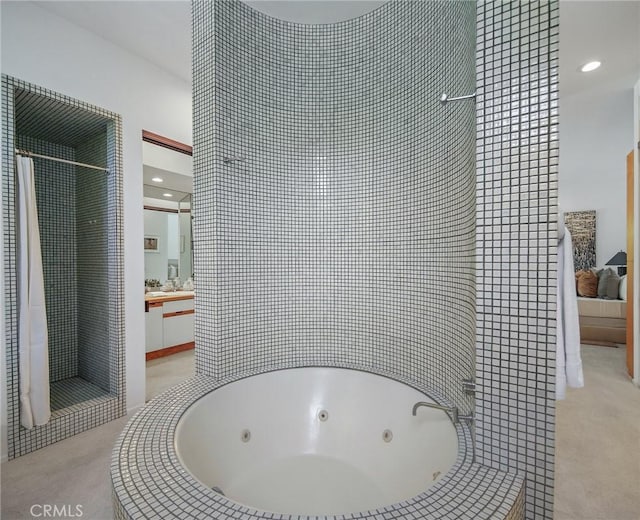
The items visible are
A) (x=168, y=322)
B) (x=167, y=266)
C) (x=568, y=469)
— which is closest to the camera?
(x=568, y=469)

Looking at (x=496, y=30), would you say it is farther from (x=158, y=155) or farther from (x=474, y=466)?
(x=158, y=155)

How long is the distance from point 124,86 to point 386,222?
2.23m

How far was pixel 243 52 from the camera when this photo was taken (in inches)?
77.7

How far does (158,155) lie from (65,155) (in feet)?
2.61

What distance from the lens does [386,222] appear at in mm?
2020

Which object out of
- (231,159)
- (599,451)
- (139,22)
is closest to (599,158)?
(599,451)

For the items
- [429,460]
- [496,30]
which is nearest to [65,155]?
[496,30]

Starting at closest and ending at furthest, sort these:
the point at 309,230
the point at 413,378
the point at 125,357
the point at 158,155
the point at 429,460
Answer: the point at 429,460
the point at 413,378
the point at 309,230
the point at 125,357
the point at 158,155

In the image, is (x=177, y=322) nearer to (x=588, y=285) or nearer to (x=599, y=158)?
(x=588, y=285)

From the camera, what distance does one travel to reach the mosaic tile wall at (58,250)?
109 inches

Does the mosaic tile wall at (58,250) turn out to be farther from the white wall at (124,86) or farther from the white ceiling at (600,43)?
the white ceiling at (600,43)

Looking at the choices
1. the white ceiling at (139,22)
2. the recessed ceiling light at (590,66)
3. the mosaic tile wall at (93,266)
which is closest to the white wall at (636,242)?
the recessed ceiling light at (590,66)

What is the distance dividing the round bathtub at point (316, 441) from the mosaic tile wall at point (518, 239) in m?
0.31

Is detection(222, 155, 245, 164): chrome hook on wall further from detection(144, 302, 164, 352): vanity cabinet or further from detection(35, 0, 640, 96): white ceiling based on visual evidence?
Answer: detection(144, 302, 164, 352): vanity cabinet
